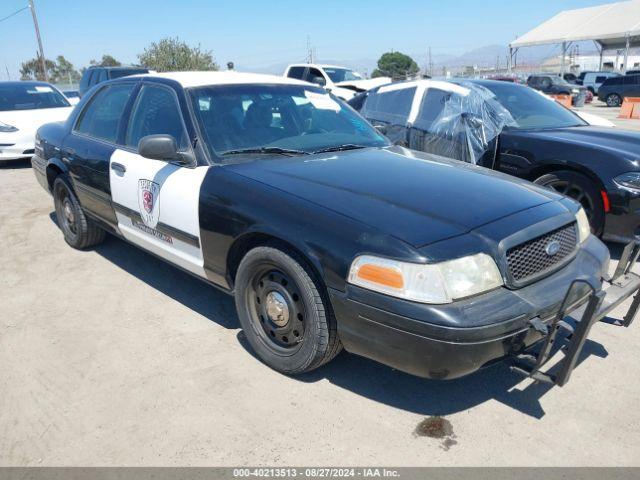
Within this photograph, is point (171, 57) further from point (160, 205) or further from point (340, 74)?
point (160, 205)

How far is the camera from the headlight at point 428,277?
231 cm

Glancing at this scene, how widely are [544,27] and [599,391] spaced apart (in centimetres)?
4290

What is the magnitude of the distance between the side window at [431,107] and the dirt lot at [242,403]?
10.7 ft

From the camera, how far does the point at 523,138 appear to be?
5.33 m

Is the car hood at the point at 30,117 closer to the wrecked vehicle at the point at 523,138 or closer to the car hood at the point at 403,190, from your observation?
the wrecked vehicle at the point at 523,138

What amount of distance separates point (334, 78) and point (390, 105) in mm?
10210

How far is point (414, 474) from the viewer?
229cm

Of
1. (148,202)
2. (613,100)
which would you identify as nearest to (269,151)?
(148,202)

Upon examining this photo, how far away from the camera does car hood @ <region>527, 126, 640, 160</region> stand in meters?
4.76

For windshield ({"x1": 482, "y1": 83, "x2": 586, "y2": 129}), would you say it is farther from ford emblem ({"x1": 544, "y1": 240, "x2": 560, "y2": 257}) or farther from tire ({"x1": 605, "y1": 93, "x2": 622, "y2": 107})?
tire ({"x1": 605, "y1": 93, "x2": 622, "y2": 107})

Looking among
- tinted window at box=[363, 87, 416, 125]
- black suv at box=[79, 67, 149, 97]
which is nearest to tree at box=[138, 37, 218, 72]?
black suv at box=[79, 67, 149, 97]

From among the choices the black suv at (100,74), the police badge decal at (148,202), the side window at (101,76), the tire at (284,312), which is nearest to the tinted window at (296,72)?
the black suv at (100,74)

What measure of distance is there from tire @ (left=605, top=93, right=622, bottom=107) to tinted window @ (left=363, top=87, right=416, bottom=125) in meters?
23.0

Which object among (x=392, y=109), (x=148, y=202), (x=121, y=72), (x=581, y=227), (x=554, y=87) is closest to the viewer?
(x=581, y=227)
